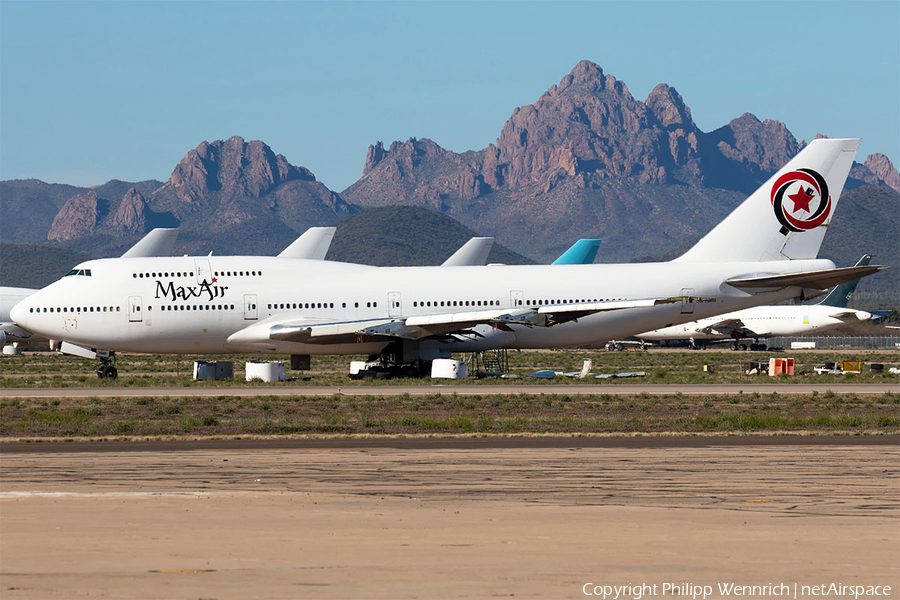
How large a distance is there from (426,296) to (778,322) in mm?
69675

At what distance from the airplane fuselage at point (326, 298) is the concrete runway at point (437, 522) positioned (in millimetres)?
25768

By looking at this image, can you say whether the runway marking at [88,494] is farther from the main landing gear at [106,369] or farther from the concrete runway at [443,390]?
the main landing gear at [106,369]

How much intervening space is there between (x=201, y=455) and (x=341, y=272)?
28388 mm

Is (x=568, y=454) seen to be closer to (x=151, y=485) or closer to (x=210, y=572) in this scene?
(x=151, y=485)

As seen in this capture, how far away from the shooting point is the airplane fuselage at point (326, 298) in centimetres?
4941

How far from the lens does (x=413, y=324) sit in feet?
156

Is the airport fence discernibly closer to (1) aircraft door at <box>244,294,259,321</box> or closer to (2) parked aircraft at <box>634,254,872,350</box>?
(2) parked aircraft at <box>634,254,872,350</box>

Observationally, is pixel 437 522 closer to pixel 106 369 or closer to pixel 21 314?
pixel 106 369

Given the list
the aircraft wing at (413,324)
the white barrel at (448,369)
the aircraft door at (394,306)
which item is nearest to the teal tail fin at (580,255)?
the aircraft wing at (413,324)

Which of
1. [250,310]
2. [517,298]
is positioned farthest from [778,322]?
[250,310]

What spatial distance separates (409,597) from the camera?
11.6 meters

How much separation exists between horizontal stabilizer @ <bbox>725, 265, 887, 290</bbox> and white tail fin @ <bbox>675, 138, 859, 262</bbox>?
213cm

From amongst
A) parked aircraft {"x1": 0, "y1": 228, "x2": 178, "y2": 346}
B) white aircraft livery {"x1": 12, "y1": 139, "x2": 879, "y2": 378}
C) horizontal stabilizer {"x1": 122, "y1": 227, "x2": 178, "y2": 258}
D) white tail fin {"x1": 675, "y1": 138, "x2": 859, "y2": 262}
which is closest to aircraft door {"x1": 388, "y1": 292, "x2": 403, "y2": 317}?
white aircraft livery {"x1": 12, "y1": 139, "x2": 879, "y2": 378}

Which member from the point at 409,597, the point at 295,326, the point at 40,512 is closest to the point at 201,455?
the point at 40,512
